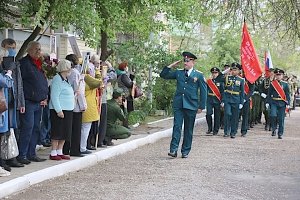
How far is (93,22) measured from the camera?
35.5 ft

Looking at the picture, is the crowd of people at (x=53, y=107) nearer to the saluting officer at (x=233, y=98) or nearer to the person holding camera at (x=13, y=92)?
the person holding camera at (x=13, y=92)

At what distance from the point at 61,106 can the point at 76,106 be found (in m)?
0.58

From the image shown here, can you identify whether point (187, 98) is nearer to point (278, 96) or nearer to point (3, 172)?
point (3, 172)

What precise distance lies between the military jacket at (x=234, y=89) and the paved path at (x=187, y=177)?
288 cm

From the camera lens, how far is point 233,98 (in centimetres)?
1708

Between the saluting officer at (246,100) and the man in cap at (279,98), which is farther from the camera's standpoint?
the saluting officer at (246,100)

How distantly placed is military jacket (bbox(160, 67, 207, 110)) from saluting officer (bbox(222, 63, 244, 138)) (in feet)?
16.4

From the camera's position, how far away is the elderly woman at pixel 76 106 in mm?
10867

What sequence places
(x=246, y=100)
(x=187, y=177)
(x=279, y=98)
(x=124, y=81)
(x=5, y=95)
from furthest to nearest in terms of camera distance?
(x=246, y=100)
(x=279, y=98)
(x=124, y=81)
(x=187, y=177)
(x=5, y=95)

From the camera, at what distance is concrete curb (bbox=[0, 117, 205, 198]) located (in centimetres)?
835

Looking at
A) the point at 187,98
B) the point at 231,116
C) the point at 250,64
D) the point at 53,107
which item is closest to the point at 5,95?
the point at 53,107

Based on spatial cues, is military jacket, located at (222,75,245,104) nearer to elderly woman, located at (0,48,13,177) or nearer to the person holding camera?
the person holding camera

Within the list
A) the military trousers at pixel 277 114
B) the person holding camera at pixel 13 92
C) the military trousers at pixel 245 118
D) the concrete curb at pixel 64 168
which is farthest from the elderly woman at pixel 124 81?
→ the person holding camera at pixel 13 92

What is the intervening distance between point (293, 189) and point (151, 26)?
6773 mm
